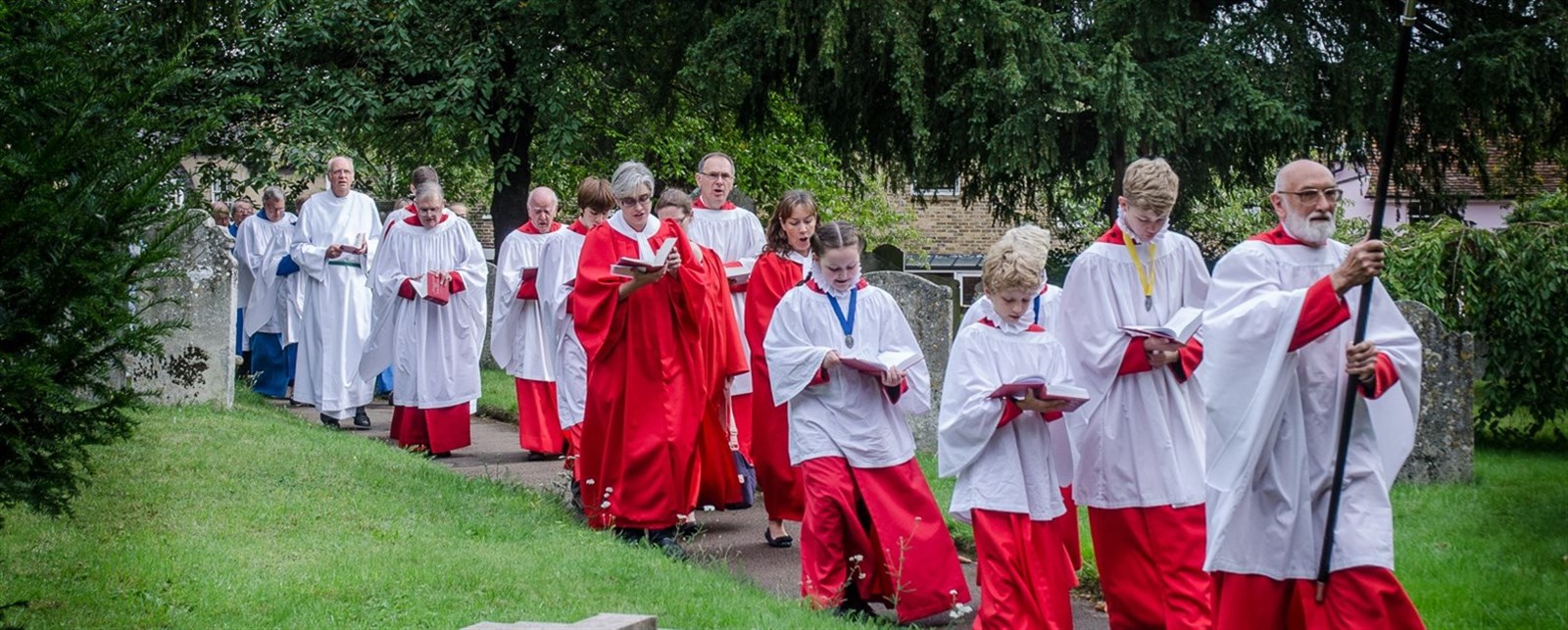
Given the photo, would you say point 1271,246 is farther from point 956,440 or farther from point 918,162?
point 918,162

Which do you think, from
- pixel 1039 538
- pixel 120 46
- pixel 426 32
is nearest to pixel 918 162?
pixel 426 32

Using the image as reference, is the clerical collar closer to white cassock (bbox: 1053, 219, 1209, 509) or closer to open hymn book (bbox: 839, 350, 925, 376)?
open hymn book (bbox: 839, 350, 925, 376)

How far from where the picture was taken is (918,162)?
2052 cm

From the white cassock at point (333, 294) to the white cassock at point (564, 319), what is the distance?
305cm

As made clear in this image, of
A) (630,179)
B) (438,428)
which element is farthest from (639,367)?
(438,428)

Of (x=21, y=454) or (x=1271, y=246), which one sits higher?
(x=1271, y=246)

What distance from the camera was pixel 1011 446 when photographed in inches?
285

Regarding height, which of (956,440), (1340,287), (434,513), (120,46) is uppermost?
(120,46)

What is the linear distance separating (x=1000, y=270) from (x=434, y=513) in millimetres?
3536

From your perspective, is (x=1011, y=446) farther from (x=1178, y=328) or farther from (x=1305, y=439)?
(x=1305, y=439)

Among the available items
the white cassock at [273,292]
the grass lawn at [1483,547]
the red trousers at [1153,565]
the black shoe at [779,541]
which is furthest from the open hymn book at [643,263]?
the white cassock at [273,292]

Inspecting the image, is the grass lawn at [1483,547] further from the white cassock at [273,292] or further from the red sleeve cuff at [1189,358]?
the white cassock at [273,292]

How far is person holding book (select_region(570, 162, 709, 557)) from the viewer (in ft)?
30.5

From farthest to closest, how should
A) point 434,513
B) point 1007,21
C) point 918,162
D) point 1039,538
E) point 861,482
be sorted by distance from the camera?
1. point 918,162
2. point 1007,21
3. point 434,513
4. point 861,482
5. point 1039,538
